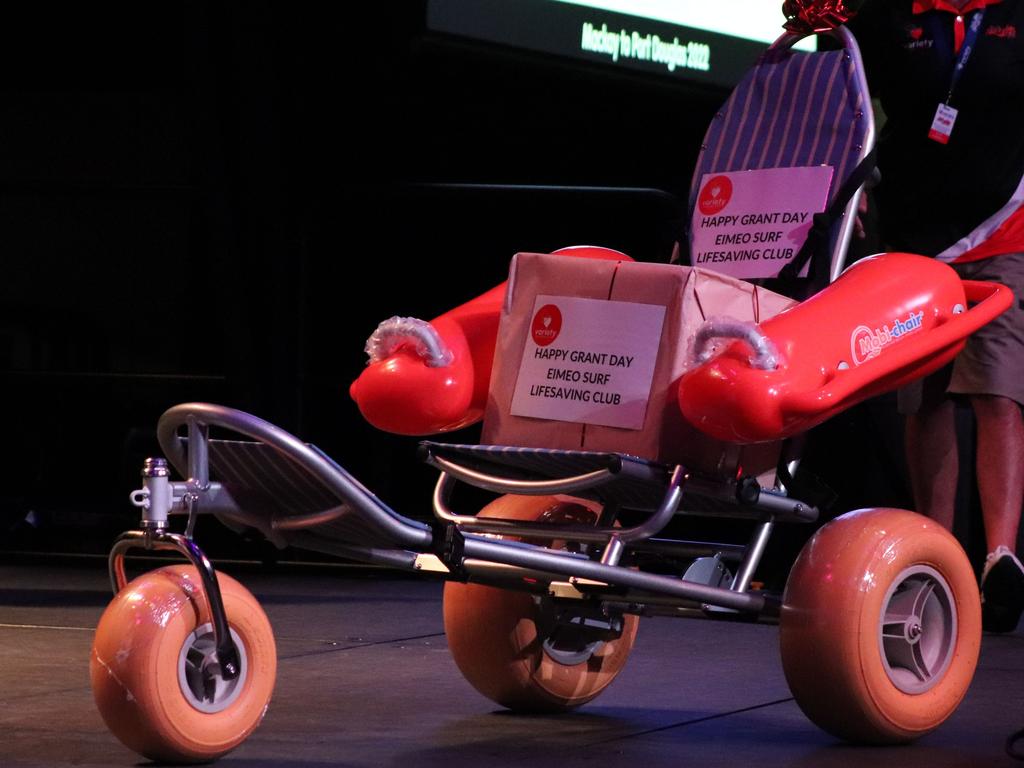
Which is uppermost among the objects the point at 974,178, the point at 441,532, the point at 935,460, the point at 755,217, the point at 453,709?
the point at 974,178

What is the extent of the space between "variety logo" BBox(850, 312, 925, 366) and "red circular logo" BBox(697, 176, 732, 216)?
59cm

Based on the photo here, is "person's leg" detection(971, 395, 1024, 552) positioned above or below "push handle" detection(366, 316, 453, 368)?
below

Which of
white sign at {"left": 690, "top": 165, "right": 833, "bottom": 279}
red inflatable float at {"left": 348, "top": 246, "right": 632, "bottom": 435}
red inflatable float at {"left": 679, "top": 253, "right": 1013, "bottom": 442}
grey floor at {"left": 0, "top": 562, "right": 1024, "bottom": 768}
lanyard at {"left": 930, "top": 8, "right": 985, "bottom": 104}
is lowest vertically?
grey floor at {"left": 0, "top": 562, "right": 1024, "bottom": 768}

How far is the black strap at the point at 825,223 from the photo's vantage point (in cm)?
340

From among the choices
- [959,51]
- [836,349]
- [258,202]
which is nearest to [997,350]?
[959,51]

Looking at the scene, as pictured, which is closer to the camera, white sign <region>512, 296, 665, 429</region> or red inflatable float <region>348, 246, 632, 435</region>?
white sign <region>512, 296, 665, 429</region>

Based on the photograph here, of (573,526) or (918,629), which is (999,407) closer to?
(918,629)

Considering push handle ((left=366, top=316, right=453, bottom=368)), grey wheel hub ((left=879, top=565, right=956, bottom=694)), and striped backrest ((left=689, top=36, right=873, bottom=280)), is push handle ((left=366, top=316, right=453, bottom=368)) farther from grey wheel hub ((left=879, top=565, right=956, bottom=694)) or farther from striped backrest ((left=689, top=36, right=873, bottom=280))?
grey wheel hub ((left=879, top=565, right=956, bottom=694))

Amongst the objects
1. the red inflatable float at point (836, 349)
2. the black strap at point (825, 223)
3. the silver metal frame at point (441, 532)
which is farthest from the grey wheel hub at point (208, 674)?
the black strap at point (825, 223)

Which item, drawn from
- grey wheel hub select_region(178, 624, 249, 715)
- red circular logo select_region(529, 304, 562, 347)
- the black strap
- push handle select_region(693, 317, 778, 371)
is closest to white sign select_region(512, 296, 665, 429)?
red circular logo select_region(529, 304, 562, 347)

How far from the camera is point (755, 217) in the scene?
359 centimetres

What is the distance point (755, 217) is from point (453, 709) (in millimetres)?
1193

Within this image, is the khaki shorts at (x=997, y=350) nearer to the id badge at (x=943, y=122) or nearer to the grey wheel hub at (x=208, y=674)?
the id badge at (x=943, y=122)

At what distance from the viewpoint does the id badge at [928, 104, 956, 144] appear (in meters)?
4.19
